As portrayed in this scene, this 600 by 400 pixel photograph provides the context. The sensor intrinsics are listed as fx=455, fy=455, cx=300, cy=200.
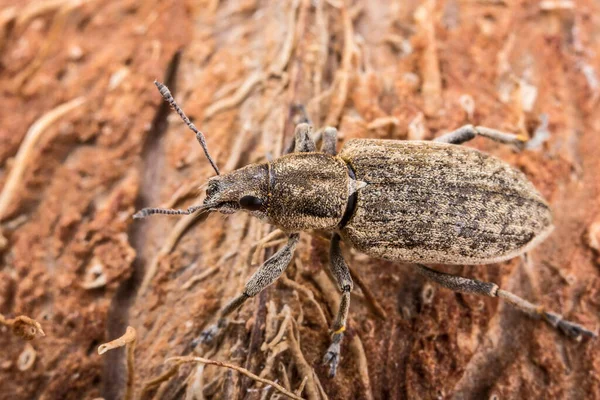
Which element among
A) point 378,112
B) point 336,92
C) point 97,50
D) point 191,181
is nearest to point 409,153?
point 378,112

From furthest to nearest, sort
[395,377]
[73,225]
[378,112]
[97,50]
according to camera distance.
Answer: [97,50]
[378,112]
[73,225]
[395,377]

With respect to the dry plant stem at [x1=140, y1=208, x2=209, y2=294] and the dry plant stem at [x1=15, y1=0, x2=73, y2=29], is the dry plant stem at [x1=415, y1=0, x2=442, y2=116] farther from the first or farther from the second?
the dry plant stem at [x1=15, y1=0, x2=73, y2=29]

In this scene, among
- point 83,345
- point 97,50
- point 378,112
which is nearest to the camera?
point 83,345

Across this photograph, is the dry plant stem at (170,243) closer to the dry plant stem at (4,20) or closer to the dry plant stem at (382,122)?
the dry plant stem at (382,122)

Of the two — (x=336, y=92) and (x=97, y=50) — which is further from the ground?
(x=97, y=50)

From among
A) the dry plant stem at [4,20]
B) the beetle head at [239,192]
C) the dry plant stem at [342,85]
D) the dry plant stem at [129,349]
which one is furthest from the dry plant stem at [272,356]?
the dry plant stem at [4,20]

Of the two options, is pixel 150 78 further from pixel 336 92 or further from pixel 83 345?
pixel 83 345

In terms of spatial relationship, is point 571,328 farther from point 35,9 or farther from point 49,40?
point 35,9
